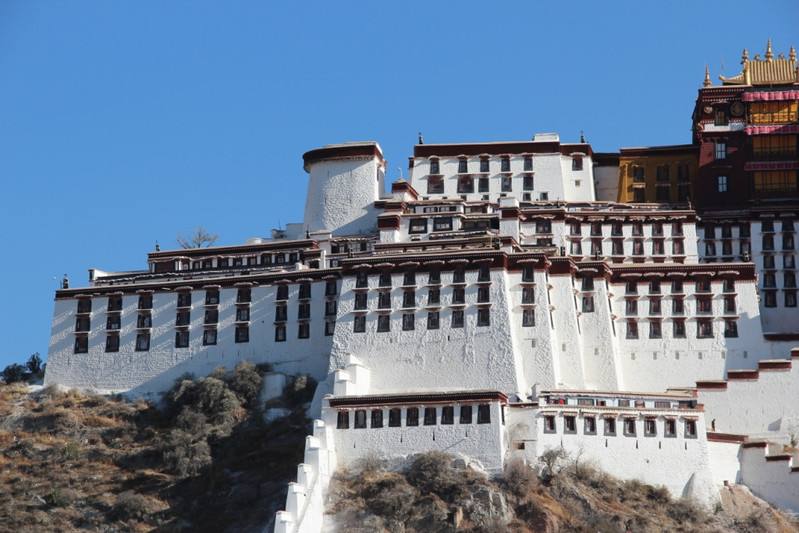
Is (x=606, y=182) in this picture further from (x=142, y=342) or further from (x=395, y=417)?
(x=395, y=417)

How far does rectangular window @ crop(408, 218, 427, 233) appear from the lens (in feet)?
381

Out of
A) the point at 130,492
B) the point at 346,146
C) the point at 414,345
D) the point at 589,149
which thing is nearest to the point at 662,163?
the point at 589,149

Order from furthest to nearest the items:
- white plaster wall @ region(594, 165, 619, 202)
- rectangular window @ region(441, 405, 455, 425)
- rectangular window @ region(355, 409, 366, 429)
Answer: white plaster wall @ region(594, 165, 619, 202), rectangular window @ region(355, 409, 366, 429), rectangular window @ region(441, 405, 455, 425)

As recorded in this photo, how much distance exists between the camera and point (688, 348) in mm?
107750

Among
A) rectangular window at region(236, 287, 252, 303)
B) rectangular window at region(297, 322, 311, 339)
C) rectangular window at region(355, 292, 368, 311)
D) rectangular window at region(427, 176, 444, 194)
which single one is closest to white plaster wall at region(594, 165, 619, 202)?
rectangular window at region(427, 176, 444, 194)

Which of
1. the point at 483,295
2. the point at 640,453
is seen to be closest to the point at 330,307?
the point at 483,295

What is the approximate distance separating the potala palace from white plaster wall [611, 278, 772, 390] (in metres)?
0.14

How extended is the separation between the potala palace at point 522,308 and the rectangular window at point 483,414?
4.3 inches

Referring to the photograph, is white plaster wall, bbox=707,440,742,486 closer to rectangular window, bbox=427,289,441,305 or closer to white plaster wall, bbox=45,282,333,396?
rectangular window, bbox=427,289,441,305

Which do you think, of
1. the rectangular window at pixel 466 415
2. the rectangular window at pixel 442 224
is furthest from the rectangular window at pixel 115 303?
the rectangular window at pixel 466 415

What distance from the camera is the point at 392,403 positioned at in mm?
96625

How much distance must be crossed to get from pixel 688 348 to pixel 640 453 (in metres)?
13.9

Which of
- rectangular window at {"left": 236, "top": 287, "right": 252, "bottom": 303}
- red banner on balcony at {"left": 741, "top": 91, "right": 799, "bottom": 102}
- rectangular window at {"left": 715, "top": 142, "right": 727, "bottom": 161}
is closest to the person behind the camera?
rectangular window at {"left": 236, "top": 287, "right": 252, "bottom": 303}

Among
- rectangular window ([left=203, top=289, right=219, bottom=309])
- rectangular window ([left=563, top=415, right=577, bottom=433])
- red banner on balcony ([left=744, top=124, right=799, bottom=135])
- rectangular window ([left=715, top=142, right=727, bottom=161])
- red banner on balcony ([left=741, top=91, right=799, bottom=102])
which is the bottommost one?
rectangular window ([left=563, top=415, right=577, bottom=433])
